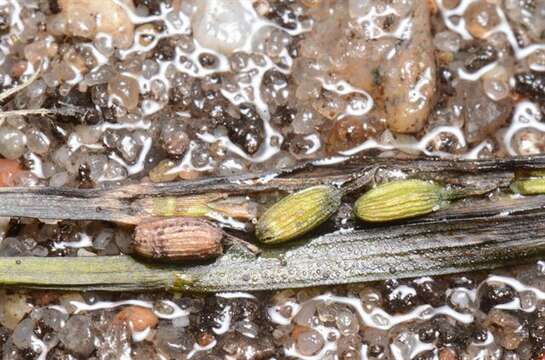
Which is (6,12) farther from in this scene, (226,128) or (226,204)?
→ (226,204)

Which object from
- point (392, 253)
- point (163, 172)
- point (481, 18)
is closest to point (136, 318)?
point (163, 172)

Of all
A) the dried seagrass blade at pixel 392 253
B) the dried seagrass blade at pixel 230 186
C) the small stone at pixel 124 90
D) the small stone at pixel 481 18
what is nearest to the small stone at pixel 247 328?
the dried seagrass blade at pixel 392 253

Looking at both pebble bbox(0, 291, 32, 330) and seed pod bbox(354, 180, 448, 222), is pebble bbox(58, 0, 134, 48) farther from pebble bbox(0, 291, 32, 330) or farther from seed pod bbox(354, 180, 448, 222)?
seed pod bbox(354, 180, 448, 222)

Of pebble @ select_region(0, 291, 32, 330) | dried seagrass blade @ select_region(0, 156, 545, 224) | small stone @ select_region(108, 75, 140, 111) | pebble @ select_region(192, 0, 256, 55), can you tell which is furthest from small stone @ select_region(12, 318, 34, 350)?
pebble @ select_region(192, 0, 256, 55)

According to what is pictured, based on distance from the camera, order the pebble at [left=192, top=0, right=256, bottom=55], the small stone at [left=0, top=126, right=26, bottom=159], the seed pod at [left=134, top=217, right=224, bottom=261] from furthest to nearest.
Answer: the pebble at [left=192, top=0, right=256, bottom=55], the small stone at [left=0, top=126, right=26, bottom=159], the seed pod at [left=134, top=217, right=224, bottom=261]

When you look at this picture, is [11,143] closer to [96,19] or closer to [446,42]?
[96,19]

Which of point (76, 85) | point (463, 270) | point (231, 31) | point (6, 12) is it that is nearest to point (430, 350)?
point (463, 270)
